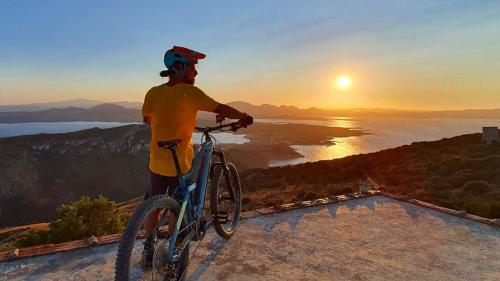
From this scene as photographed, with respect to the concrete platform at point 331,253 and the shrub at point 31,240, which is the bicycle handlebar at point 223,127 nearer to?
the concrete platform at point 331,253

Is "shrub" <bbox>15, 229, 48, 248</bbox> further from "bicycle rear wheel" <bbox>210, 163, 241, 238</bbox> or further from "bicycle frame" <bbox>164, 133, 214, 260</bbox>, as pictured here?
"bicycle frame" <bbox>164, 133, 214, 260</bbox>

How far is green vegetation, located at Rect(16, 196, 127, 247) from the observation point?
36.3 feet

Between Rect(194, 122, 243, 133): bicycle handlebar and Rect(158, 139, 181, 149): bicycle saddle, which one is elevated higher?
Rect(194, 122, 243, 133): bicycle handlebar

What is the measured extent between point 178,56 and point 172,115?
2.00ft

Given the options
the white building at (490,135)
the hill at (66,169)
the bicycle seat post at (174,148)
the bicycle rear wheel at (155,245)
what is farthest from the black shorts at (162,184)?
the hill at (66,169)

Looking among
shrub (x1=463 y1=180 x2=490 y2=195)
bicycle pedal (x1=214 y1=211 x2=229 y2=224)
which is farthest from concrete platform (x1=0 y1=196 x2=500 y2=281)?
shrub (x1=463 y1=180 x2=490 y2=195)

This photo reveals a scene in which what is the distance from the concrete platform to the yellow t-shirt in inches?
56.2

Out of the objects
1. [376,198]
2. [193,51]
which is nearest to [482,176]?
[376,198]

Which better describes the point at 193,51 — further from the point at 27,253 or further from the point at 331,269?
the point at 27,253

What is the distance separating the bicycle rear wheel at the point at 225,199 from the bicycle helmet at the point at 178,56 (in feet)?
6.02

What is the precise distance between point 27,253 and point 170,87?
3045 millimetres

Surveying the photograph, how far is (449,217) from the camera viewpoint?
6.70m

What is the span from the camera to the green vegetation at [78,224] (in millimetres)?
11070

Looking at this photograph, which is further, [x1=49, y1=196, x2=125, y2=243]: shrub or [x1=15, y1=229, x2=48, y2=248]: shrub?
[x1=49, y1=196, x2=125, y2=243]: shrub
